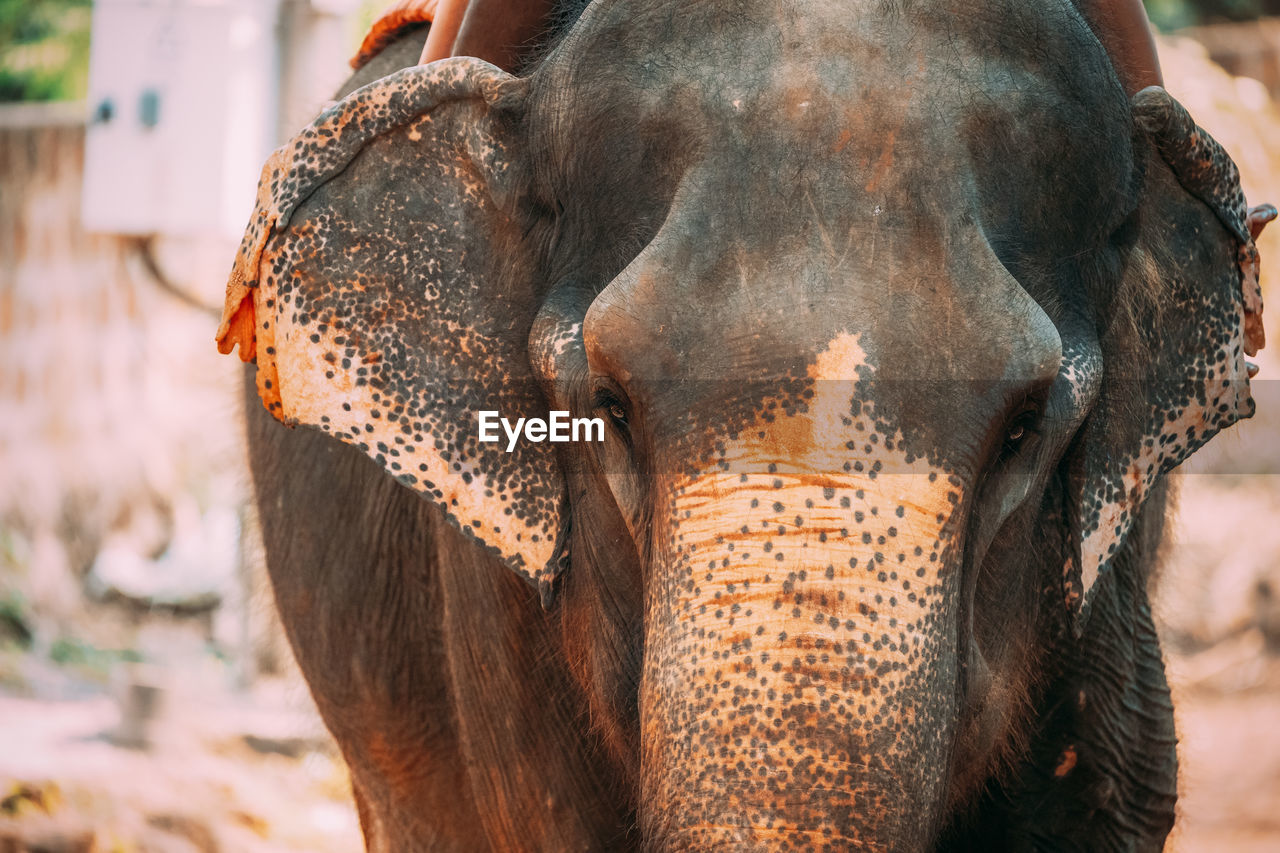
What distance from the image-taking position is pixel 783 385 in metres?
1.64

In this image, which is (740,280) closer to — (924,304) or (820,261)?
(820,261)

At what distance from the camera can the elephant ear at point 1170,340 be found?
6.90 ft

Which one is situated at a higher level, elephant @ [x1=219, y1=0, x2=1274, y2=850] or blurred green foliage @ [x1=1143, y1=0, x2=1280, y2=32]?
blurred green foliage @ [x1=1143, y1=0, x2=1280, y2=32]

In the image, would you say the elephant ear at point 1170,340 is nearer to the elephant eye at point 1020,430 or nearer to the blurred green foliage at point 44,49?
the elephant eye at point 1020,430

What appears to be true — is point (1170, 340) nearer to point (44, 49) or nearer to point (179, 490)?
point (179, 490)

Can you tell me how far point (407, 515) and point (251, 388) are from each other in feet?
2.32

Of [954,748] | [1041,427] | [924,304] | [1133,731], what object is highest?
[924,304]

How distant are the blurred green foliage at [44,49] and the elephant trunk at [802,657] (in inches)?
407

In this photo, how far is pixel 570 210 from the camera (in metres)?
2.05

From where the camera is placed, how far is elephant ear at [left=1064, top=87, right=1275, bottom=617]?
2.10m

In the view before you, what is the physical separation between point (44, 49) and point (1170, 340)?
10223 millimetres

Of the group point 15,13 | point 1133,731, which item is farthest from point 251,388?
point 15,13

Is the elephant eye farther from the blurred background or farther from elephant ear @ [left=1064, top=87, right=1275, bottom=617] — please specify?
the blurred background

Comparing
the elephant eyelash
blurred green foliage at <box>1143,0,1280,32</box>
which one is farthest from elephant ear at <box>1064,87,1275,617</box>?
blurred green foliage at <box>1143,0,1280,32</box>
